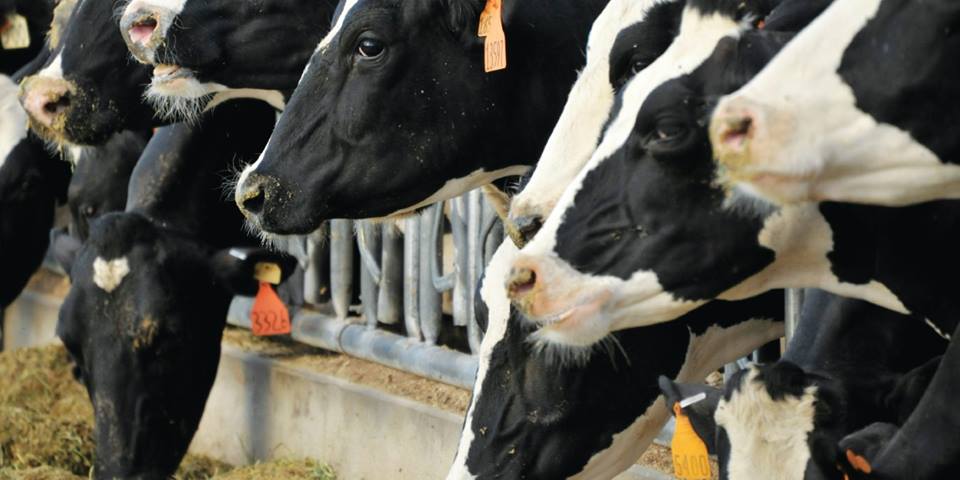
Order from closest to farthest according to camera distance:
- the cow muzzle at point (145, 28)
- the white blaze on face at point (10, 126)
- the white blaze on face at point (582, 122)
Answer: the white blaze on face at point (582, 122) → the cow muzzle at point (145, 28) → the white blaze on face at point (10, 126)

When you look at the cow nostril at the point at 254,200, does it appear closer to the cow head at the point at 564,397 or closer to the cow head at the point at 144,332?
the cow head at the point at 564,397

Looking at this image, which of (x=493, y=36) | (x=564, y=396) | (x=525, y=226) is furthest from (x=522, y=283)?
(x=493, y=36)

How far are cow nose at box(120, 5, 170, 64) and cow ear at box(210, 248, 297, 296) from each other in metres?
1.29

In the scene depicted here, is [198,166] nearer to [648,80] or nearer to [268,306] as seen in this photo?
[268,306]

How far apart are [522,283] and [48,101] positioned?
3.06 m

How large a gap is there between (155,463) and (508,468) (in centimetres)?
241

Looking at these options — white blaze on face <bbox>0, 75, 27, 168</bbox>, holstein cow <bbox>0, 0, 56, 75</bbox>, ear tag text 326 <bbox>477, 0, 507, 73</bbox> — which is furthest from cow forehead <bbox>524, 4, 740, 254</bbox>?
holstein cow <bbox>0, 0, 56, 75</bbox>

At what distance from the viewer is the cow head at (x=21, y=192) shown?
8.37m

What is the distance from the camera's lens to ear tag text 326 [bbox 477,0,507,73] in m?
4.95

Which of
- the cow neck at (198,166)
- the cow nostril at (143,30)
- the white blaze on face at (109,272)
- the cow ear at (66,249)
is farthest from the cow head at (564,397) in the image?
the cow ear at (66,249)

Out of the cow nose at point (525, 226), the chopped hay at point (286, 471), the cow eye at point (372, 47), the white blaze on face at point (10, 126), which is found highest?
the cow eye at point (372, 47)

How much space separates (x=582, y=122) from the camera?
439 centimetres

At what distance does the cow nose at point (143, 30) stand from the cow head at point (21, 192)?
106 inches

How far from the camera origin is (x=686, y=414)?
417cm
